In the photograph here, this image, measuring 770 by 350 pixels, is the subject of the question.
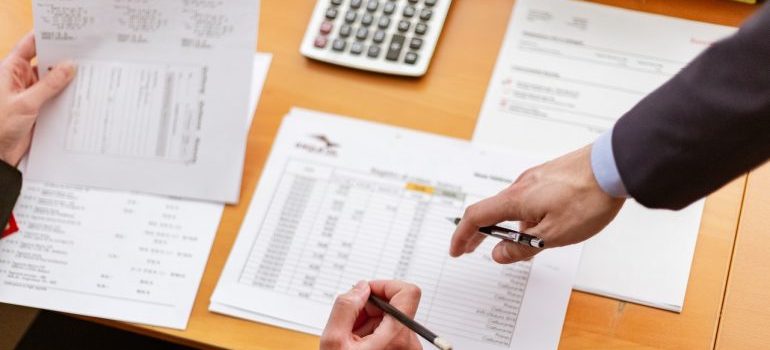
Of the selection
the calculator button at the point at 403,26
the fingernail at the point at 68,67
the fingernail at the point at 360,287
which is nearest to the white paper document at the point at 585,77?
the calculator button at the point at 403,26

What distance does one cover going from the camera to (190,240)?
0.95 meters

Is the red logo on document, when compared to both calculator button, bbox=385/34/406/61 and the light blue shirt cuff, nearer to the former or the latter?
calculator button, bbox=385/34/406/61

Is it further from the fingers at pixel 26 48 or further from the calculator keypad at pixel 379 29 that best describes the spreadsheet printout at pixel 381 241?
the fingers at pixel 26 48

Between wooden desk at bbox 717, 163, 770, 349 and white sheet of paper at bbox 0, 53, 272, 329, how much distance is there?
57 centimetres

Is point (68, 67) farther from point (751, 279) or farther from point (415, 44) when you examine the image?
point (751, 279)

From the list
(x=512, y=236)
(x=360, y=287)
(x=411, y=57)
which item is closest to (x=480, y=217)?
(x=512, y=236)

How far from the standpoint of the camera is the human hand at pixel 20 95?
3.23 feet

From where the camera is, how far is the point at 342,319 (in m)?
0.80

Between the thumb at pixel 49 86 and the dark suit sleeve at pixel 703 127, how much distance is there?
648mm

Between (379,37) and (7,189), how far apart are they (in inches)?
18.7

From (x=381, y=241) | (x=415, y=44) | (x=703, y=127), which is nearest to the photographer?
(x=703, y=127)

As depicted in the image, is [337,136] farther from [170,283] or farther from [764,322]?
[764,322]

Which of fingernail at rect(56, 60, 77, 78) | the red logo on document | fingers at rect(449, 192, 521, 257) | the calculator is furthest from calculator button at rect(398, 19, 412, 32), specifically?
the red logo on document

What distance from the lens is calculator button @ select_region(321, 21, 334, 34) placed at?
1.05 m
